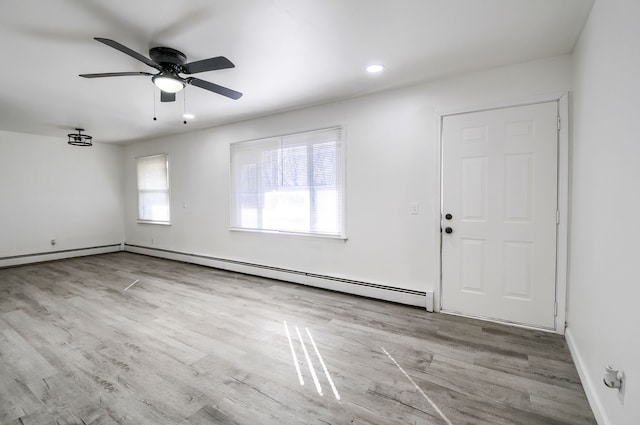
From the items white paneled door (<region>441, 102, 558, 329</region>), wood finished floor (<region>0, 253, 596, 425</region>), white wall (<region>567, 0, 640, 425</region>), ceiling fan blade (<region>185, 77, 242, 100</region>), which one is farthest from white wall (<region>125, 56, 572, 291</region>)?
ceiling fan blade (<region>185, 77, 242, 100</region>)

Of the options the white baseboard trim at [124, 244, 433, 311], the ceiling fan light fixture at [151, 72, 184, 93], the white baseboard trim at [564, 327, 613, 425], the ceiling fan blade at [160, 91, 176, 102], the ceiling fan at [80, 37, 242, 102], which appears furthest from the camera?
the white baseboard trim at [124, 244, 433, 311]

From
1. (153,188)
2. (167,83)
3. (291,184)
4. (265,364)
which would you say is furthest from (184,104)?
(265,364)

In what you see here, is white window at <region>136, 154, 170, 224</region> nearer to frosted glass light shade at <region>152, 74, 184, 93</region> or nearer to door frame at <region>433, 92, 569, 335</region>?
frosted glass light shade at <region>152, 74, 184, 93</region>

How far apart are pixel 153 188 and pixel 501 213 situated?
648cm

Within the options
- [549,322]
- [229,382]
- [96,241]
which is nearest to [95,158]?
[96,241]

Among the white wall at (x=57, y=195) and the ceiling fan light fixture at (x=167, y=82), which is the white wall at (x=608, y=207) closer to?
the ceiling fan light fixture at (x=167, y=82)

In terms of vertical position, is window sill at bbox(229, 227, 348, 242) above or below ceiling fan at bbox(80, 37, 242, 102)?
below

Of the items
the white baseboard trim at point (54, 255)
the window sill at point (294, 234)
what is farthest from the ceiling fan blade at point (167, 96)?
the white baseboard trim at point (54, 255)

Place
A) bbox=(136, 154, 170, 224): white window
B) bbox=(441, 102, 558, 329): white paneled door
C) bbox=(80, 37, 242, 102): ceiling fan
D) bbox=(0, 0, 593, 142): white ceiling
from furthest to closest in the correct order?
bbox=(136, 154, 170, 224): white window < bbox=(441, 102, 558, 329): white paneled door < bbox=(80, 37, 242, 102): ceiling fan < bbox=(0, 0, 593, 142): white ceiling

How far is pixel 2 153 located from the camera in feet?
17.3

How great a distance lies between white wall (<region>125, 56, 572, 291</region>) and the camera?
A: 2877 millimetres

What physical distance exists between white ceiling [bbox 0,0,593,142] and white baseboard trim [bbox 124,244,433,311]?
2.38 metres

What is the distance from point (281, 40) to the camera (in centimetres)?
237

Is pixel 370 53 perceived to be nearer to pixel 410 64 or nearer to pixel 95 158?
pixel 410 64
